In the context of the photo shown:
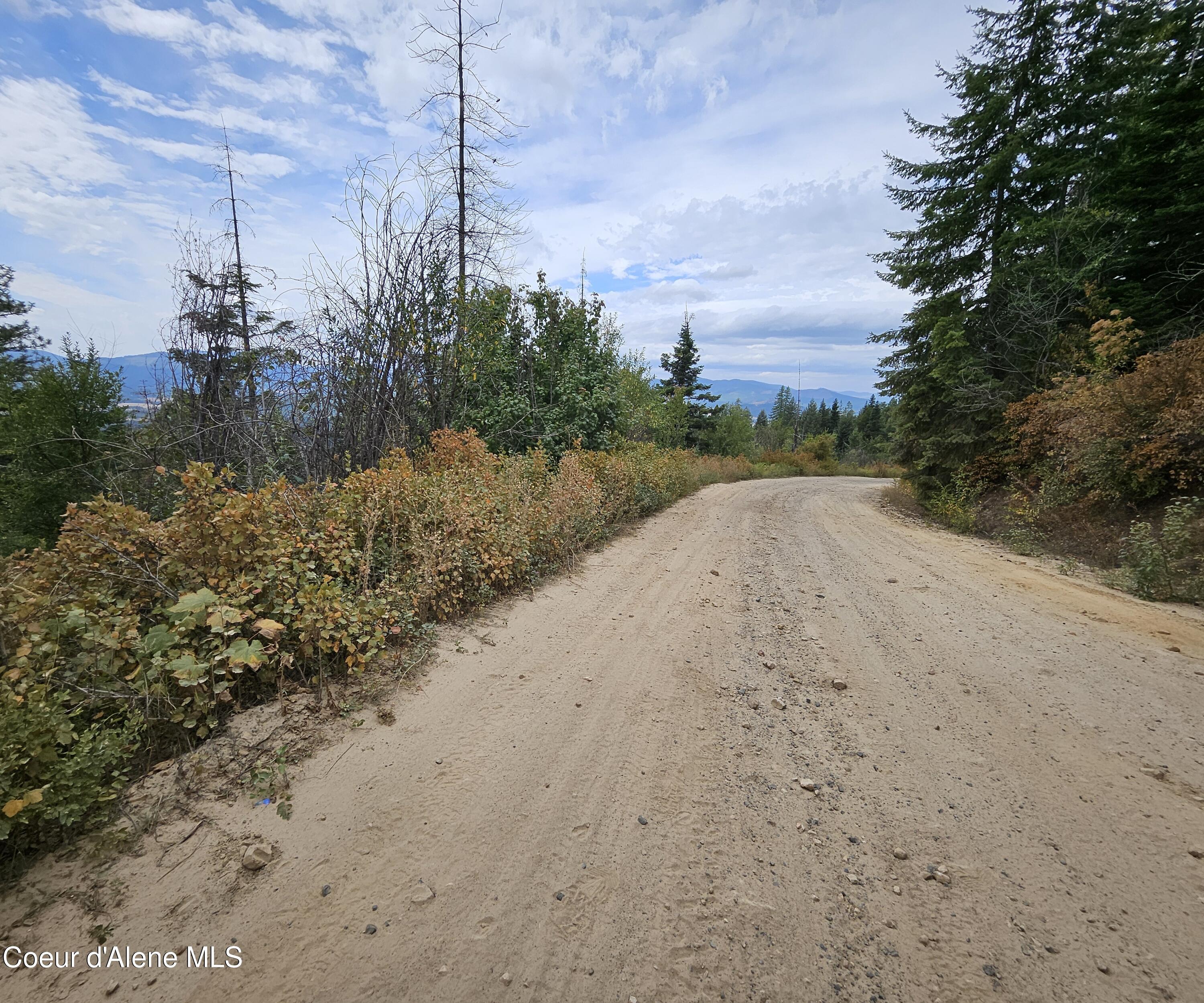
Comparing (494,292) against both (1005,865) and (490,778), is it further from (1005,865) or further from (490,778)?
(1005,865)

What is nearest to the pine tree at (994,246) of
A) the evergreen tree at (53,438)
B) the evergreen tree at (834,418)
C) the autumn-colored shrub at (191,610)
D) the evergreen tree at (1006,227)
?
the evergreen tree at (1006,227)

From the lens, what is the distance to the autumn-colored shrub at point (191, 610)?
1921 millimetres

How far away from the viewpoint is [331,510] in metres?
3.62

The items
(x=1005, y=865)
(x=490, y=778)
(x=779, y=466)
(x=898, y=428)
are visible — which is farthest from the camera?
Answer: (x=779, y=466)

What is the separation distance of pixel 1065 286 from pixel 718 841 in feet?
40.0

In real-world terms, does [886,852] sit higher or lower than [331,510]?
lower

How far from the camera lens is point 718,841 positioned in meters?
2.09

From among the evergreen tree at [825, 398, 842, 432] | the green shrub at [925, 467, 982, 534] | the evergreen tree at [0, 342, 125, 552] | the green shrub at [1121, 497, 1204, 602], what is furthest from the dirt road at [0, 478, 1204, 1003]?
the evergreen tree at [825, 398, 842, 432]

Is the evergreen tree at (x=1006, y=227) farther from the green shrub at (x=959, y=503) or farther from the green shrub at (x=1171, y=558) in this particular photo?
the green shrub at (x=1171, y=558)

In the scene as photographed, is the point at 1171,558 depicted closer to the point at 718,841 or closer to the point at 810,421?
the point at 718,841

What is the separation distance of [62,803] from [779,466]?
2846 cm

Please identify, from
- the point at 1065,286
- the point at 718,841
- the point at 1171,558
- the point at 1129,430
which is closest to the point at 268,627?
the point at 718,841

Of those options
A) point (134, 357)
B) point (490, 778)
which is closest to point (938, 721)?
point (490, 778)

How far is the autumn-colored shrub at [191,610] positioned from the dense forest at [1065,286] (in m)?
8.26
